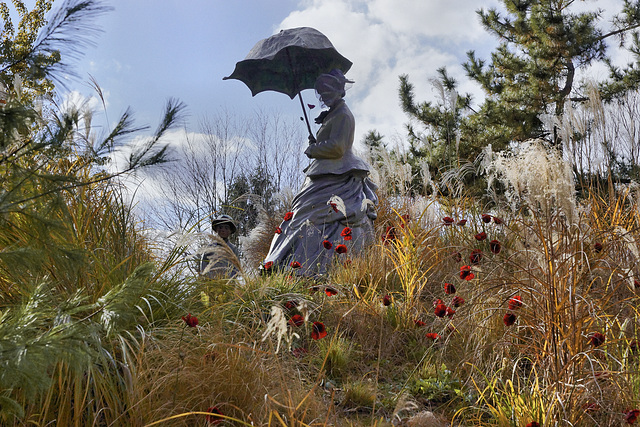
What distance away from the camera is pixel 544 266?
253 cm

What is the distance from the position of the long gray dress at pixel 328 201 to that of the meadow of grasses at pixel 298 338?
1.34 meters

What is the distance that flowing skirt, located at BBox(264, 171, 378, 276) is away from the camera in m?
5.17

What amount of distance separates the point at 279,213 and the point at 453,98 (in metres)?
4.00

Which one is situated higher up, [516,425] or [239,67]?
[239,67]

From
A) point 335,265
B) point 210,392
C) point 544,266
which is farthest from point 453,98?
point 210,392

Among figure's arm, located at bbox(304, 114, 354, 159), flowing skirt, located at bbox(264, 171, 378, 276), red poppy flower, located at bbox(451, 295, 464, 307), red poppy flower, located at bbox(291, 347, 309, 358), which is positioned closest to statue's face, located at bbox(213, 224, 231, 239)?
flowing skirt, located at bbox(264, 171, 378, 276)

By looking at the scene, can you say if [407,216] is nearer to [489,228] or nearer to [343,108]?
[489,228]

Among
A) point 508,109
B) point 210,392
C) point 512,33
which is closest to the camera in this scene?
point 210,392

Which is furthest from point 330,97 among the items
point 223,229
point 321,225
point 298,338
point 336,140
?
point 298,338

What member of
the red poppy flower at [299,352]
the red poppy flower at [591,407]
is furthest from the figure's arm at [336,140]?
the red poppy flower at [591,407]

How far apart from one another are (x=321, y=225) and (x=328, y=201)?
9.8 inches

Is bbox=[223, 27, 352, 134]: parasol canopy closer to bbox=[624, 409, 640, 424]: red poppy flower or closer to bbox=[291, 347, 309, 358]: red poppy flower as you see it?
bbox=[291, 347, 309, 358]: red poppy flower

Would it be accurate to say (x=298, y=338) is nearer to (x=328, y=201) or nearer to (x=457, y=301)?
(x=457, y=301)

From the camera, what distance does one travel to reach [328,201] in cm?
547
